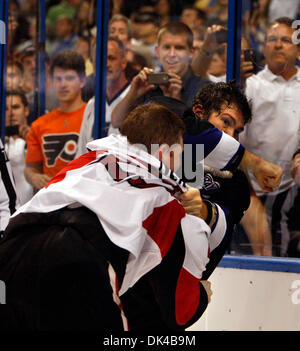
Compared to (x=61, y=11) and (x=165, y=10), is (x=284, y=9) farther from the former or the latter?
(x=61, y=11)

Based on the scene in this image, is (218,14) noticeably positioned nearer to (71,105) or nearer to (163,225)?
(71,105)

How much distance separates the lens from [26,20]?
393 cm

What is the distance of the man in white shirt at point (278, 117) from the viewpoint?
280 cm

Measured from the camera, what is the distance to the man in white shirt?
2799mm

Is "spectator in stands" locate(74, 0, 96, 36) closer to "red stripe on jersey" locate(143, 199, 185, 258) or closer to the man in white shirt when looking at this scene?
the man in white shirt

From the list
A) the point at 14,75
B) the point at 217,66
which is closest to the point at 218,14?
the point at 217,66

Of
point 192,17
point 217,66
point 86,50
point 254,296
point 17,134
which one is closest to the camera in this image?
point 254,296

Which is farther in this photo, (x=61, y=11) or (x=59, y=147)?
(x=61, y=11)

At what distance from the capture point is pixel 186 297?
167 cm

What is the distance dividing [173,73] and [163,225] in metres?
1.71

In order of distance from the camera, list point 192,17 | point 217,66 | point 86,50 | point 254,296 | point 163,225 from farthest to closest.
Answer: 1. point 86,50
2. point 192,17
3. point 217,66
4. point 254,296
5. point 163,225

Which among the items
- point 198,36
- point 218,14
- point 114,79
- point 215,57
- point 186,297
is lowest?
point 186,297

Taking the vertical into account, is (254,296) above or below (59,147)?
below

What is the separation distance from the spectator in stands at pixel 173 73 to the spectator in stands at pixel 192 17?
0.03 m
